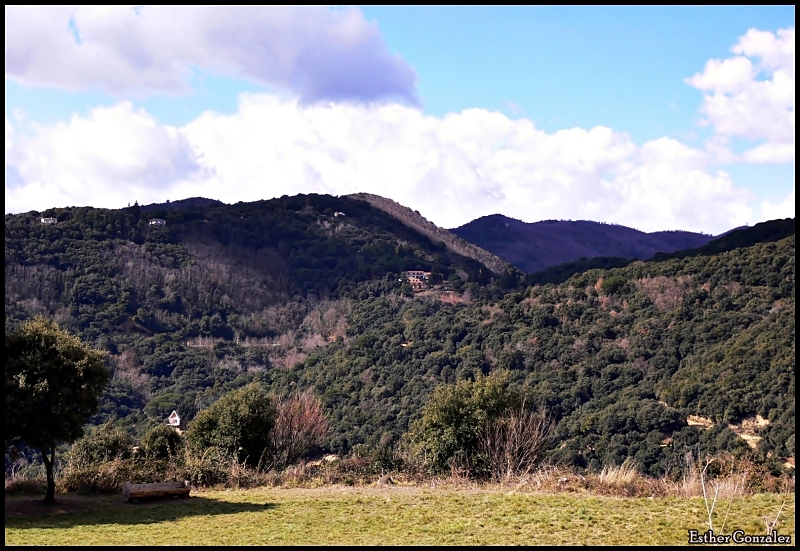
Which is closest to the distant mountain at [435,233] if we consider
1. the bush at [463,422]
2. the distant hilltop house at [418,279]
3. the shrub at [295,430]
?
the distant hilltop house at [418,279]

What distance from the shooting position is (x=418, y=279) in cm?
9456

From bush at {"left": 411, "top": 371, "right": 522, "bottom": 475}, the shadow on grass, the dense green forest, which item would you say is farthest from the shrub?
the dense green forest

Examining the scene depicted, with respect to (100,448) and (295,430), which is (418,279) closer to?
(295,430)

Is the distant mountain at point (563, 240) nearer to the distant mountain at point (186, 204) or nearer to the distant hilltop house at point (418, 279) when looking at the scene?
the distant hilltop house at point (418, 279)

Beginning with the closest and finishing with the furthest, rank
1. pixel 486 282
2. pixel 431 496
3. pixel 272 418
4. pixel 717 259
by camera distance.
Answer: pixel 431 496
pixel 272 418
pixel 717 259
pixel 486 282

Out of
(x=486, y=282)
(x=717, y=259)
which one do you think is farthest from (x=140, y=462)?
(x=486, y=282)

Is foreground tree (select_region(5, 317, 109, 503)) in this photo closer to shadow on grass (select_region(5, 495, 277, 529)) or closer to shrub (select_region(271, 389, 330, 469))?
shadow on grass (select_region(5, 495, 277, 529))

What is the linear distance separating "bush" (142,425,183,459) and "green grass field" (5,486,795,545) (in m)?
5.17

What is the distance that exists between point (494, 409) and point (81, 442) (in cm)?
1066

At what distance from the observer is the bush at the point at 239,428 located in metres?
20.9

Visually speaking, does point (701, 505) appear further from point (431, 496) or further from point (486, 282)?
point (486, 282)

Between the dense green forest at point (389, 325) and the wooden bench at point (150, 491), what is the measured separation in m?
10.1

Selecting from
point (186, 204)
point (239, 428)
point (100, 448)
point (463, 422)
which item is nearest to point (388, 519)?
point (463, 422)

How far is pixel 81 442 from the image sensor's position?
19.4 metres
